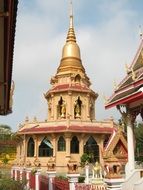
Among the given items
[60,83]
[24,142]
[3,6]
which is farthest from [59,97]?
[3,6]

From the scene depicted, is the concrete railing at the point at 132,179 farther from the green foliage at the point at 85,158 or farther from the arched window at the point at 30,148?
the arched window at the point at 30,148

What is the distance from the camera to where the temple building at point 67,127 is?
98.4 feet

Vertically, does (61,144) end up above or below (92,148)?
above

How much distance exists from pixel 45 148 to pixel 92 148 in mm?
4248

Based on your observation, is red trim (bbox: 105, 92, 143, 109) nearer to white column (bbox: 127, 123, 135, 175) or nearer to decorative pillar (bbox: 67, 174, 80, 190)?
white column (bbox: 127, 123, 135, 175)

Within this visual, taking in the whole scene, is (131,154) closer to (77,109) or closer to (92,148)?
(92,148)

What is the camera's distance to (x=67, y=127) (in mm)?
29531

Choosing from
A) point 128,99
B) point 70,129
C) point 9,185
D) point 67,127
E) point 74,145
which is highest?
point 67,127

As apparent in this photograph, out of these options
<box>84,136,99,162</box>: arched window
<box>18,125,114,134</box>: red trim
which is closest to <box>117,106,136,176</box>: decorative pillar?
<box>18,125,114,134</box>: red trim

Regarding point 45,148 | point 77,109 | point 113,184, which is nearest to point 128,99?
point 113,184

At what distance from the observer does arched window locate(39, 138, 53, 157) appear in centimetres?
3117

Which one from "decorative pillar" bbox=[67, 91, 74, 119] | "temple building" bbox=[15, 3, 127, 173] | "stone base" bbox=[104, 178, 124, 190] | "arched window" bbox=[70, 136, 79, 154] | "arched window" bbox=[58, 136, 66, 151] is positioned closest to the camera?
"stone base" bbox=[104, 178, 124, 190]

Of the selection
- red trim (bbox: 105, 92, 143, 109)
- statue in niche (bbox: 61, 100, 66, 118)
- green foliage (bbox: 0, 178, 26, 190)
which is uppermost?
statue in niche (bbox: 61, 100, 66, 118)

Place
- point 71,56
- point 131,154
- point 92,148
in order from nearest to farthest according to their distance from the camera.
A: point 131,154, point 92,148, point 71,56
